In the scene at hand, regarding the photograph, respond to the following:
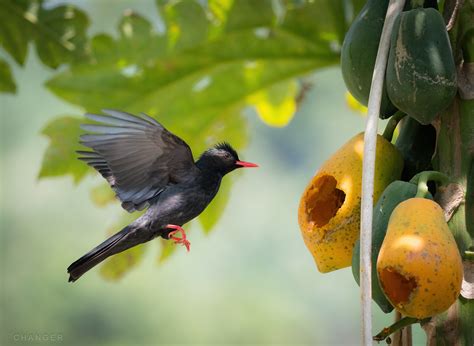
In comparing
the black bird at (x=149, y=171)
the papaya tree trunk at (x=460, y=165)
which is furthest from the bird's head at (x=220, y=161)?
the papaya tree trunk at (x=460, y=165)

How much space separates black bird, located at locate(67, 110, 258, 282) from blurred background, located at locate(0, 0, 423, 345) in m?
6.23

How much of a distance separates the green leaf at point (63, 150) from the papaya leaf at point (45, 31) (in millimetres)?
359

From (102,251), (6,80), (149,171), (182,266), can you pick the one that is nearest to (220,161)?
(149,171)

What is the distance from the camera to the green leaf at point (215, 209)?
3992mm

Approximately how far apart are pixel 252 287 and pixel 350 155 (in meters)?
8.16

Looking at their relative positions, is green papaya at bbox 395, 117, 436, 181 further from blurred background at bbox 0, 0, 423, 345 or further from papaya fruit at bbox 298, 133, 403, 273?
blurred background at bbox 0, 0, 423, 345

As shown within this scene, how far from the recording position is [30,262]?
10.1m

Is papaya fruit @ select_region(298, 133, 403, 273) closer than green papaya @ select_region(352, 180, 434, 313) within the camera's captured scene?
No

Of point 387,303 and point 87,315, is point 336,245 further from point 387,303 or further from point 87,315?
point 87,315

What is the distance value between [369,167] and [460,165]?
299 mm

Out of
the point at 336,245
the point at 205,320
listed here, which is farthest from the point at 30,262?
the point at 336,245

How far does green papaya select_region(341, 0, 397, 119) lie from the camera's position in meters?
2.38

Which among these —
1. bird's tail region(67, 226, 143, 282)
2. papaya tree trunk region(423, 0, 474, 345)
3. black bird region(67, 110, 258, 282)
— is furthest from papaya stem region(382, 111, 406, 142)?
bird's tail region(67, 226, 143, 282)

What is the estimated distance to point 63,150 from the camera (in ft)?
12.7
